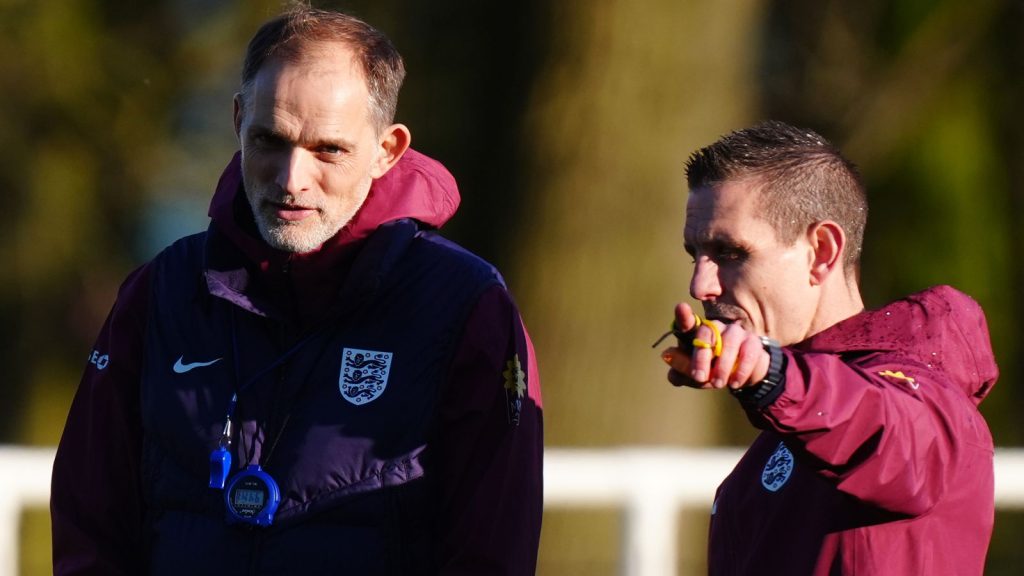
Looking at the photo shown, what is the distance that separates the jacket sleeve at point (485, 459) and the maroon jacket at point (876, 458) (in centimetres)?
45

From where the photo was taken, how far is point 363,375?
117 inches

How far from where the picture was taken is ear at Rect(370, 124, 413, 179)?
3188 mm

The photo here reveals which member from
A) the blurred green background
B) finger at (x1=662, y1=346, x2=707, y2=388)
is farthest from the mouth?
the blurred green background

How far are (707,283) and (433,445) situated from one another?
0.61 metres

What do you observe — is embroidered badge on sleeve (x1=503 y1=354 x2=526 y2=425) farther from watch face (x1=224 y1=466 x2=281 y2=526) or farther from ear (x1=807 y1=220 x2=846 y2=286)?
ear (x1=807 y1=220 x2=846 y2=286)

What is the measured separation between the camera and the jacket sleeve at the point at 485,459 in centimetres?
293

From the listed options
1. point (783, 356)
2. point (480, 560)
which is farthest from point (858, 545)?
point (480, 560)

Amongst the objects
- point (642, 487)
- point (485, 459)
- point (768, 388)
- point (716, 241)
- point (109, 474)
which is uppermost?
point (716, 241)

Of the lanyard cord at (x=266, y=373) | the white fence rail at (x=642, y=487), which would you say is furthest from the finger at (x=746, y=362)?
the white fence rail at (x=642, y=487)

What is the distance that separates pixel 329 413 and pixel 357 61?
28.0 inches

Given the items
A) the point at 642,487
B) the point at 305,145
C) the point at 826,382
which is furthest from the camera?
the point at 642,487

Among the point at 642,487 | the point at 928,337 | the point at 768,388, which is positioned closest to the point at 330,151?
the point at 768,388

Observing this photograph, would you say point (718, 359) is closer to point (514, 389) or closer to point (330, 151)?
point (514, 389)

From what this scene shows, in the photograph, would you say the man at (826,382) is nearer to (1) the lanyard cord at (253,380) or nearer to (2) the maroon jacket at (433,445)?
(2) the maroon jacket at (433,445)
